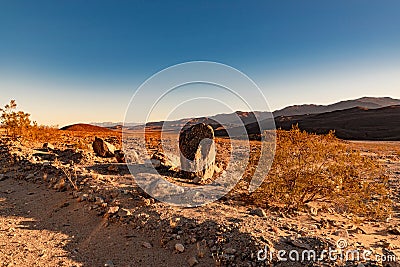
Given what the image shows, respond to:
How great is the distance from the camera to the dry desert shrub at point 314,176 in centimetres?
716

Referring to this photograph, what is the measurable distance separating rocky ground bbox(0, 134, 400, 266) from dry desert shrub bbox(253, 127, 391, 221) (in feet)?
1.57

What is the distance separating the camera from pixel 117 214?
646cm

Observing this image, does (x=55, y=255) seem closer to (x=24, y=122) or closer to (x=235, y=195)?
(x=235, y=195)

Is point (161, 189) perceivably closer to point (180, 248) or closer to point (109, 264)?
point (180, 248)

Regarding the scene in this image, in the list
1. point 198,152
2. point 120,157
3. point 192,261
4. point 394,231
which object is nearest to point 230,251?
point 192,261

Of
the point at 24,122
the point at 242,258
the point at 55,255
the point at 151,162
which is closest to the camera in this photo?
the point at 242,258

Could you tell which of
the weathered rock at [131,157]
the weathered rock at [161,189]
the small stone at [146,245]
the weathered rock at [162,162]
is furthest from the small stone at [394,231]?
the weathered rock at [131,157]

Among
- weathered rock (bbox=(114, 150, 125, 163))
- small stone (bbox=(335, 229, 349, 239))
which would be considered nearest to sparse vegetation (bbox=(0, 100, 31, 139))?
weathered rock (bbox=(114, 150, 125, 163))

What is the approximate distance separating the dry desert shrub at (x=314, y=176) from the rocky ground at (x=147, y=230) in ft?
1.57

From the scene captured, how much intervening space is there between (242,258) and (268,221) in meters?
1.62

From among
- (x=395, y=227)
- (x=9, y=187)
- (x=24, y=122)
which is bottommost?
(x=395, y=227)

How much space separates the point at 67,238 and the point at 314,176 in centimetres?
599

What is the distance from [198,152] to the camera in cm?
1041

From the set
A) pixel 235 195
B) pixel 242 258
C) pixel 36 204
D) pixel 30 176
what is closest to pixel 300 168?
pixel 235 195
